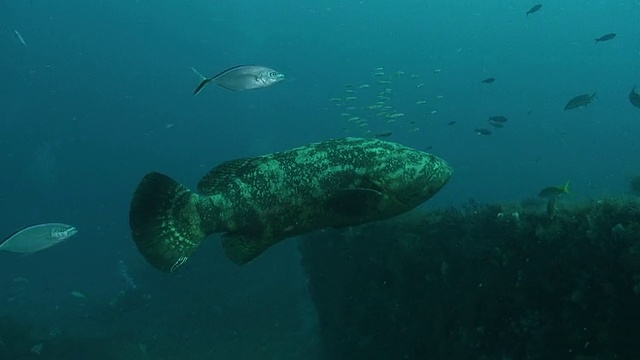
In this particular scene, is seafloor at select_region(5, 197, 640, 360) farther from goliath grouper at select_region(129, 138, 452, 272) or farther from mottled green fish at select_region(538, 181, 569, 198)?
goliath grouper at select_region(129, 138, 452, 272)

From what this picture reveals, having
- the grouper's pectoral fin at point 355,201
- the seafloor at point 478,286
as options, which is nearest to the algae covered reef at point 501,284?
the seafloor at point 478,286

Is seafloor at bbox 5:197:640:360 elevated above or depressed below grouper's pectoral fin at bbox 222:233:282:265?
below

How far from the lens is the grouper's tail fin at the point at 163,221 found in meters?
2.89

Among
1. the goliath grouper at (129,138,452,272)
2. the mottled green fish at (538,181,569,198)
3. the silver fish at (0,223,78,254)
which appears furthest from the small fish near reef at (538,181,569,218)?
the silver fish at (0,223,78,254)

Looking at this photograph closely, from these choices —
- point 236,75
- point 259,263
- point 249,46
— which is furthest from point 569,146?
point 249,46

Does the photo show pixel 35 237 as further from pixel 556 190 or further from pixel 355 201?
pixel 556 190

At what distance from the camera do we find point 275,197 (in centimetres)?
309

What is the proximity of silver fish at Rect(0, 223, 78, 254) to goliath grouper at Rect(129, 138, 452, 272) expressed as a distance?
17.9 feet

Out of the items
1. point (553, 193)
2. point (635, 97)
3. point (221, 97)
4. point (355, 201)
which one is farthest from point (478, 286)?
point (221, 97)

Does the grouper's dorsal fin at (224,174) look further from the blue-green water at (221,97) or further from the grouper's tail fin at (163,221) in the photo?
the blue-green water at (221,97)

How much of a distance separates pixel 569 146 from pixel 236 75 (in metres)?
58.4

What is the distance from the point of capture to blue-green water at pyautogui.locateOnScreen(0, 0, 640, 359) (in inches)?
1577

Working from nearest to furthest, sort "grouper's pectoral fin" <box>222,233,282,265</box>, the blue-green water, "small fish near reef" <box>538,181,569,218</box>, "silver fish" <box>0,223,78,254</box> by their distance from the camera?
"grouper's pectoral fin" <box>222,233,282,265</box>, "small fish near reef" <box>538,181,569,218</box>, "silver fish" <box>0,223,78,254</box>, the blue-green water

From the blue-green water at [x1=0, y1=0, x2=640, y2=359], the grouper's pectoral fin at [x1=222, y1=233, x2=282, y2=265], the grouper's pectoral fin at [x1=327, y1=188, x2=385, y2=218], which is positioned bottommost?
the blue-green water at [x1=0, y1=0, x2=640, y2=359]
